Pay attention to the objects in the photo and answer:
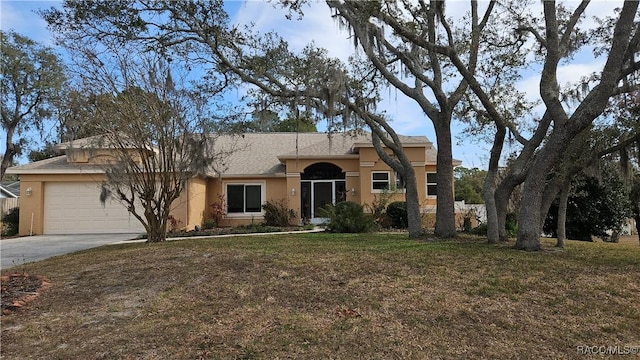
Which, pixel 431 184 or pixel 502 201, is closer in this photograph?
pixel 502 201

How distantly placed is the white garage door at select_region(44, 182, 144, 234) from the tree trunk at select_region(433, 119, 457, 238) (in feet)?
40.7

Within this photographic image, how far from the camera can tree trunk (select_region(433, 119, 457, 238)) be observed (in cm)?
1203

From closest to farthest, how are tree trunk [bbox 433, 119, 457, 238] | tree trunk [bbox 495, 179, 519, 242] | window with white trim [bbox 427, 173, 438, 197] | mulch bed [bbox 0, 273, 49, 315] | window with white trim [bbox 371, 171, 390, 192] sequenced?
mulch bed [bbox 0, 273, 49, 315] < tree trunk [bbox 495, 179, 519, 242] < tree trunk [bbox 433, 119, 457, 238] < window with white trim [bbox 371, 171, 390, 192] < window with white trim [bbox 427, 173, 438, 197]

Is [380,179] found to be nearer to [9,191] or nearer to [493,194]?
[493,194]

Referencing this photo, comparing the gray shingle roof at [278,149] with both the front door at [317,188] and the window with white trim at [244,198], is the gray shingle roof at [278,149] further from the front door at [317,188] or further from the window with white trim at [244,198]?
the front door at [317,188]

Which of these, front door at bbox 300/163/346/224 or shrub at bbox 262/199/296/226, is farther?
front door at bbox 300/163/346/224

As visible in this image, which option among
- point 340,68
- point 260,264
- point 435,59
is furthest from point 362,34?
point 260,264

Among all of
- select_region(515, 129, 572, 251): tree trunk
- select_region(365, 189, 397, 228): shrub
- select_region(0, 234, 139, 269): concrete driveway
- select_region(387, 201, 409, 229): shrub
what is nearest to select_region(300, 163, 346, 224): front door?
select_region(365, 189, 397, 228): shrub

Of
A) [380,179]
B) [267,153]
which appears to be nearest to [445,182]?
[380,179]

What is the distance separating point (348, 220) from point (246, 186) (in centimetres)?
760

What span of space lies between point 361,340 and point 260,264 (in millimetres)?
3464

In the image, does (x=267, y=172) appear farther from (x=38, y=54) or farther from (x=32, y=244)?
(x=38, y=54)

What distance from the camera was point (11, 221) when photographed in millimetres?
18297

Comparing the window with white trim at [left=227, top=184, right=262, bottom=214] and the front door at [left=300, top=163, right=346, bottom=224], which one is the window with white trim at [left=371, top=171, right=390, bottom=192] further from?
the window with white trim at [left=227, top=184, right=262, bottom=214]
